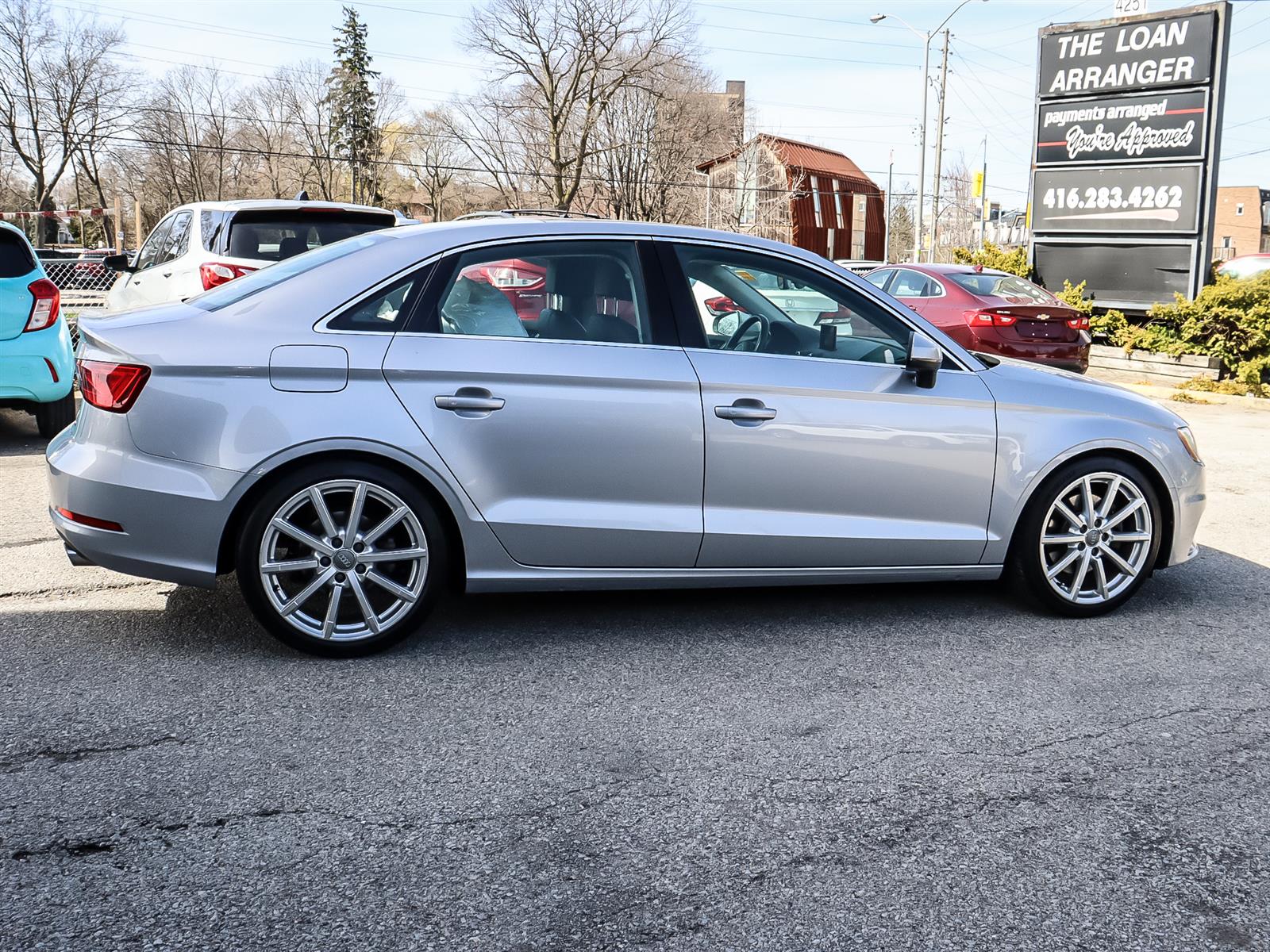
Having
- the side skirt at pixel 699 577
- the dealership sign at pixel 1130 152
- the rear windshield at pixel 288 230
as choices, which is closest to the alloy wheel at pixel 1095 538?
the side skirt at pixel 699 577

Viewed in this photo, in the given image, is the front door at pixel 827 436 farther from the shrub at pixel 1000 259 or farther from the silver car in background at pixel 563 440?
the shrub at pixel 1000 259

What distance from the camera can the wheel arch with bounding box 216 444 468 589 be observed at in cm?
416

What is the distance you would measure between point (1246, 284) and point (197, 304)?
46.5 feet

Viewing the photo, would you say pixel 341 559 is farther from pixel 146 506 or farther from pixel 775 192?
pixel 775 192

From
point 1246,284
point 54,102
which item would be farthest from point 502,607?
point 54,102

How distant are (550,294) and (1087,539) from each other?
2.52 metres

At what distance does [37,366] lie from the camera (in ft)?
26.6

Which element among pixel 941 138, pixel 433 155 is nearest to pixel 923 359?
pixel 941 138

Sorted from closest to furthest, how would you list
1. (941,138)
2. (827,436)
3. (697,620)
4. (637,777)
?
(637,777), (827,436), (697,620), (941,138)

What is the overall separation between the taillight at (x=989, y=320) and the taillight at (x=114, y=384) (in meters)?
10.5

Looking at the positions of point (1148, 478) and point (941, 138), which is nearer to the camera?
point (1148, 478)

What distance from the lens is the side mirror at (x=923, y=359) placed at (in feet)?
15.3

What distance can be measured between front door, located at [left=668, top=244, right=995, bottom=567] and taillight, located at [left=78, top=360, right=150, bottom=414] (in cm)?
201

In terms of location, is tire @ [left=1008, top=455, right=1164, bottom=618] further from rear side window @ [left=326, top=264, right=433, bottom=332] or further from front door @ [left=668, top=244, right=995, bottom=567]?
rear side window @ [left=326, top=264, right=433, bottom=332]
